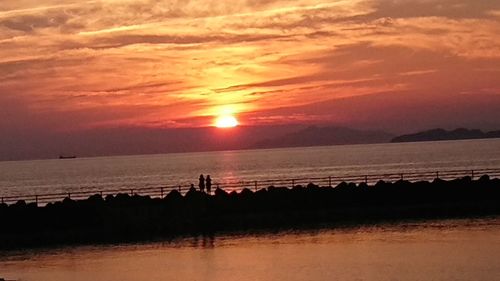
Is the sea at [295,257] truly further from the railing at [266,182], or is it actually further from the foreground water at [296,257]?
the railing at [266,182]

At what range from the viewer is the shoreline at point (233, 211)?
41719mm

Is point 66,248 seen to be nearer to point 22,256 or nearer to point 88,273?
point 22,256

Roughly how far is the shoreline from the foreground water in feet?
10.8

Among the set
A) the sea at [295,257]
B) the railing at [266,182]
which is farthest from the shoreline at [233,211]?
the railing at [266,182]

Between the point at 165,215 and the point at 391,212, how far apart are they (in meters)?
11.6

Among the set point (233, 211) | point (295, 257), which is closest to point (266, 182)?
point (233, 211)

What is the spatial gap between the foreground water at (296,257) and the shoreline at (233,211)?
10.8ft

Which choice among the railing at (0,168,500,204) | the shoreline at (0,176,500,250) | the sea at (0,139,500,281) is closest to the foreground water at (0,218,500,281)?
the sea at (0,139,500,281)

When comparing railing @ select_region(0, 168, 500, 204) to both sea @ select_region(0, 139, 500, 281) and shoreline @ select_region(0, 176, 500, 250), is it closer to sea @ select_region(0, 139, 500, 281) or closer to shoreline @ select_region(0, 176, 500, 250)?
shoreline @ select_region(0, 176, 500, 250)

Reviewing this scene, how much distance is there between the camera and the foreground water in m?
28.3

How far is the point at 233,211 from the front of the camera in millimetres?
45438

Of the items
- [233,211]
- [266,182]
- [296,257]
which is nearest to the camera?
[296,257]

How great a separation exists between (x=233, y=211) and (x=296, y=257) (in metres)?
13.6

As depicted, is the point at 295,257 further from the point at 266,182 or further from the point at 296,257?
the point at 266,182
